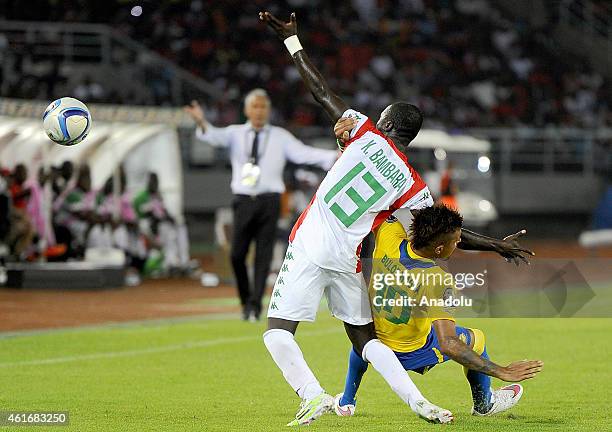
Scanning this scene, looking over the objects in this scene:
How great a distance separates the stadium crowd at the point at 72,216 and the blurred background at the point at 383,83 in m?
1.15

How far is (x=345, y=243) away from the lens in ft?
25.5

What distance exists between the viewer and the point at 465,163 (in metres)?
33.4

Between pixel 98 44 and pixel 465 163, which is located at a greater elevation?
pixel 98 44

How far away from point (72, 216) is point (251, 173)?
25.1 ft

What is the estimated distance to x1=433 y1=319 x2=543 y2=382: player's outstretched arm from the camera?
7262mm

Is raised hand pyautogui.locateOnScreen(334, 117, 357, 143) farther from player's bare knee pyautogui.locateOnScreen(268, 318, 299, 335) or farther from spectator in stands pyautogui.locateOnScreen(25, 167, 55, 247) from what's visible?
spectator in stands pyautogui.locateOnScreen(25, 167, 55, 247)

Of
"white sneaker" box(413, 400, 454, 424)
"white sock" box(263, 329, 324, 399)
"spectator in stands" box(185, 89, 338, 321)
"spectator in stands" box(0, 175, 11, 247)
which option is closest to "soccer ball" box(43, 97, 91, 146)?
"spectator in stands" box(185, 89, 338, 321)

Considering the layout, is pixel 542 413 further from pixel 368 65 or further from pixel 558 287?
pixel 368 65

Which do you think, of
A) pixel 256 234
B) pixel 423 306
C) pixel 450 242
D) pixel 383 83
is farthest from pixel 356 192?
pixel 383 83

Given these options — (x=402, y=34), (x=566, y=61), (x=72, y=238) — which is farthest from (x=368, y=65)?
(x=72, y=238)

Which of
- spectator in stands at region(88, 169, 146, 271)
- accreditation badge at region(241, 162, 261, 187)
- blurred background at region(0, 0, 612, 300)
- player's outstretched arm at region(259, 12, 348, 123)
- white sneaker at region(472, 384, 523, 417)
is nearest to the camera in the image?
player's outstretched arm at region(259, 12, 348, 123)

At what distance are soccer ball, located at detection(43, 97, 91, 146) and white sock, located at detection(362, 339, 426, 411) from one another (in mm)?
4239

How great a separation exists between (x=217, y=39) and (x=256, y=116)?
65.2 ft

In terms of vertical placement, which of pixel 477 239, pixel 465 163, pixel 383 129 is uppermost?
pixel 383 129
